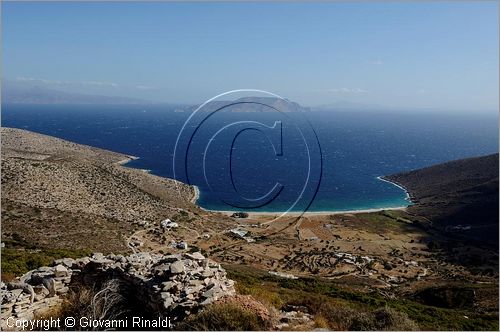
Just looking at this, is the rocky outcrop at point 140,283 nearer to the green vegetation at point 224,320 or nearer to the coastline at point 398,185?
the green vegetation at point 224,320

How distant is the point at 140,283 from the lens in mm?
11375

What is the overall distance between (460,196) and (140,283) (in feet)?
228

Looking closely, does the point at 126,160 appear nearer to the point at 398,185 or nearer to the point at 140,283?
the point at 398,185

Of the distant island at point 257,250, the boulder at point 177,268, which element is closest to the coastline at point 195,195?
the distant island at point 257,250

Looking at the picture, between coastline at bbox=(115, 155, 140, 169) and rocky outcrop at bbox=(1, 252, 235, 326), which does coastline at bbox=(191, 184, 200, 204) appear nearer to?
coastline at bbox=(115, 155, 140, 169)

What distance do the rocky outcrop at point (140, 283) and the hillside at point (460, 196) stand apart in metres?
52.4

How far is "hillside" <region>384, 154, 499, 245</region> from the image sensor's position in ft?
196

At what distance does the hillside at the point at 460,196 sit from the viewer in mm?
59656

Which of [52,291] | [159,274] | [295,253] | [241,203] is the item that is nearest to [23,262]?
[52,291]

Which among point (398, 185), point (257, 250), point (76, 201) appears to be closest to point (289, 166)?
point (398, 185)

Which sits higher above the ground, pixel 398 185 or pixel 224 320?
pixel 224 320

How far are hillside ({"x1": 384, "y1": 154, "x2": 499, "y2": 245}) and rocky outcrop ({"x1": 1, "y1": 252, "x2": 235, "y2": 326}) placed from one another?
5243cm

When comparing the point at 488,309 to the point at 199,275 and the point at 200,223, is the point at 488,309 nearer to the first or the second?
the point at 199,275

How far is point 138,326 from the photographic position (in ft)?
34.1
